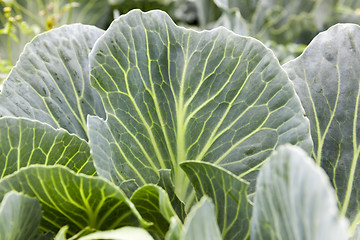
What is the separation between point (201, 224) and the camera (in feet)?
1.15

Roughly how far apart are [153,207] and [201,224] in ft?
0.45

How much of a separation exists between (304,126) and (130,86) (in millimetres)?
205

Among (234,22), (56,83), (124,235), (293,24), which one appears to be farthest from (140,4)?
(124,235)

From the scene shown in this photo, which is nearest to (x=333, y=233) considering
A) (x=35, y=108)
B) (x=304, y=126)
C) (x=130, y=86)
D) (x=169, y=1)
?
(x=304, y=126)

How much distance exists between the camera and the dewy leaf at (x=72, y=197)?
42 cm

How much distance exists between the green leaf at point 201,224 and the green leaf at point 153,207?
6cm

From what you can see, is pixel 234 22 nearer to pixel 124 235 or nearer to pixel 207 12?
pixel 207 12

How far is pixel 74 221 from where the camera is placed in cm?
48

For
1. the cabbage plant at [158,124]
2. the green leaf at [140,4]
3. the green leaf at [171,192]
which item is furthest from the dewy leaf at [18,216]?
the green leaf at [140,4]

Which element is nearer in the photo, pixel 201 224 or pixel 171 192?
pixel 201 224

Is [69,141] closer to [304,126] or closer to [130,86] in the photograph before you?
[130,86]

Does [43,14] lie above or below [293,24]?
above

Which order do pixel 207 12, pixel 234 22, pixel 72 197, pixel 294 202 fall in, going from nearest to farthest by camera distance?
1. pixel 294 202
2. pixel 72 197
3. pixel 234 22
4. pixel 207 12

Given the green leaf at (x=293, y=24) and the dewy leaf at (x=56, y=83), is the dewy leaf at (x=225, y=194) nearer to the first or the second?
the dewy leaf at (x=56, y=83)
